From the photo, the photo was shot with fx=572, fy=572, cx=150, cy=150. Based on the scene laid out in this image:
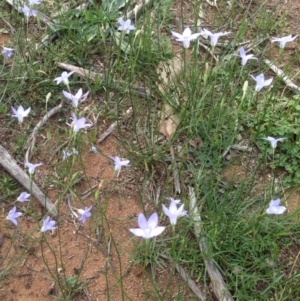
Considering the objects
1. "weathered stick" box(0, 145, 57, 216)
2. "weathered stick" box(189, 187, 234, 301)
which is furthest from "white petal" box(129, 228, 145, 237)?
"weathered stick" box(0, 145, 57, 216)

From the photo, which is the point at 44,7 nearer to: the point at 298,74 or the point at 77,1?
the point at 77,1

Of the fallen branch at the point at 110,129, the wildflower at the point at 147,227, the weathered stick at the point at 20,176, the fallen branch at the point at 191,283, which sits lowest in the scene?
the fallen branch at the point at 191,283

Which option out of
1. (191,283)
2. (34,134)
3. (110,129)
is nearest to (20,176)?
(34,134)

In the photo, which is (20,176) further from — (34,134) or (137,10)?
(137,10)

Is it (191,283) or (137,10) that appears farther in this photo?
(137,10)

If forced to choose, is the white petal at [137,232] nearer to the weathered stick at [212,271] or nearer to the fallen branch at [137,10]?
the weathered stick at [212,271]

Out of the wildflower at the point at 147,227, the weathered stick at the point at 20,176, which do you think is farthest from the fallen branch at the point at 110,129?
the wildflower at the point at 147,227

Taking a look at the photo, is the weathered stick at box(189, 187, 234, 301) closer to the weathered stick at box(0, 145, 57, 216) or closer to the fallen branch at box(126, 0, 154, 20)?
the weathered stick at box(0, 145, 57, 216)

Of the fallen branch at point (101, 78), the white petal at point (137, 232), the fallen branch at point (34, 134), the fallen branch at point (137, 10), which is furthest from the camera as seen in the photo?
the fallen branch at point (137, 10)

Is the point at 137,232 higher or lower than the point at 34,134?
higher
